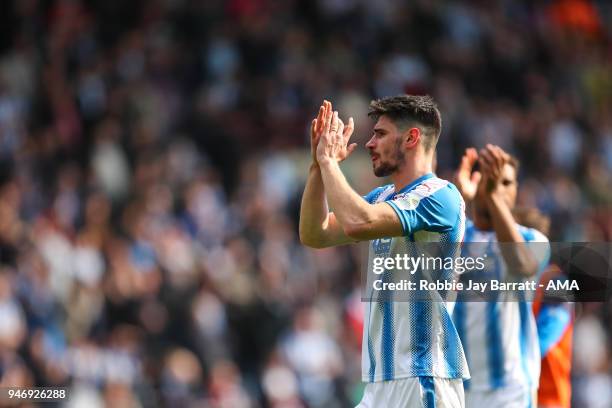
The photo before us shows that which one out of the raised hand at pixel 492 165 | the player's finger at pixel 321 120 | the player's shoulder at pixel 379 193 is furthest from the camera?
the raised hand at pixel 492 165

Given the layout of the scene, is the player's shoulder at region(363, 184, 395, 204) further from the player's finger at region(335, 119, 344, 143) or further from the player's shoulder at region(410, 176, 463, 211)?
the player's finger at region(335, 119, 344, 143)

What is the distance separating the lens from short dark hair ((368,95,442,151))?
653cm

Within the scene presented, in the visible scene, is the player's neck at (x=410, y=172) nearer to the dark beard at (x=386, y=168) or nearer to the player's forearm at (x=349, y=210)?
the dark beard at (x=386, y=168)

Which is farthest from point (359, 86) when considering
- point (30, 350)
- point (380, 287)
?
point (380, 287)

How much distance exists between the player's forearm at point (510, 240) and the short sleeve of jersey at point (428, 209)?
124cm

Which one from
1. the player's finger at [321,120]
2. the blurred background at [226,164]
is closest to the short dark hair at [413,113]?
the player's finger at [321,120]

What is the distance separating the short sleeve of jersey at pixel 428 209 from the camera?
6234 mm

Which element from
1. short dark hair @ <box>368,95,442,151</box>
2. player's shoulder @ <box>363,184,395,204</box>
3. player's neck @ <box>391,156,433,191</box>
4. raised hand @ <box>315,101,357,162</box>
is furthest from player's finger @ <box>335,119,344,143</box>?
player's shoulder @ <box>363,184,395,204</box>

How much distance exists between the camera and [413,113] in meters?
6.53

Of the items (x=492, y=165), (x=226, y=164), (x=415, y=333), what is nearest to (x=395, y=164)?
(x=415, y=333)

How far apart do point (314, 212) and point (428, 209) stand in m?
0.70

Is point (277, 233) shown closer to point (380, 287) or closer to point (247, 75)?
point (247, 75)

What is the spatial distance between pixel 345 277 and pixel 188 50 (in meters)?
4.46

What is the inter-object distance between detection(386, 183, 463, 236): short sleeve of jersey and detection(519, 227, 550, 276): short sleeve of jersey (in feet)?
5.26
